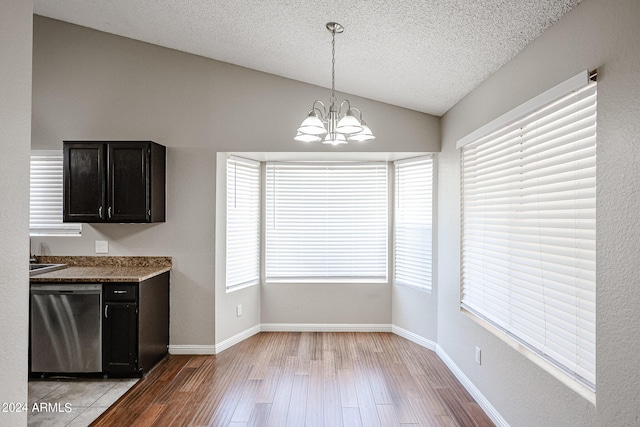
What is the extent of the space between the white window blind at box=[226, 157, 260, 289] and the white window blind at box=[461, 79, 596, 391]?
8.53 ft

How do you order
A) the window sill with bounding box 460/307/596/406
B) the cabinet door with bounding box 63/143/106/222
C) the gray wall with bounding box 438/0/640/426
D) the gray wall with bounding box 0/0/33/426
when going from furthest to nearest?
the cabinet door with bounding box 63/143/106/222 → the window sill with bounding box 460/307/596/406 → the gray wall with bounding box 438/0/640/426 → the gray wall with bounding box 0/0/33/426

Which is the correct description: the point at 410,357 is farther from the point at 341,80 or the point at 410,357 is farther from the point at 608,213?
the point at 341,80

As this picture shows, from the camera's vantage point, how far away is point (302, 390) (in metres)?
2.97

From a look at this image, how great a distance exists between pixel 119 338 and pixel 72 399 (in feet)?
1.75

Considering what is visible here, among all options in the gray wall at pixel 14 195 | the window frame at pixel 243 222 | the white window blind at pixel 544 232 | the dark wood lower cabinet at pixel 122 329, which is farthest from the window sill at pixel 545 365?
the dark wood lower cabinet at pixel 122 329

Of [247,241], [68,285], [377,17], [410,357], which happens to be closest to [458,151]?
[377,17]

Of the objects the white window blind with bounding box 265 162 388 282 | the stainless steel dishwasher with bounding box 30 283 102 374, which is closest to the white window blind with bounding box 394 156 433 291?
the white window blind with bounding box 265 162 388 282

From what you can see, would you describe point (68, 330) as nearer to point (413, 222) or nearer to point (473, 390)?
point (473, 390)

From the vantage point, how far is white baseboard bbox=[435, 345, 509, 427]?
8.09 feet

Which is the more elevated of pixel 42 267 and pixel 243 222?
pixel 243 222

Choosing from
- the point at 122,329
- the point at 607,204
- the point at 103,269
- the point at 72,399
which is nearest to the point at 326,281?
the point at 122,329

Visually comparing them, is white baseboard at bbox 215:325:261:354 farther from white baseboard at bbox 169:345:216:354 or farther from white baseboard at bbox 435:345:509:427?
white baseboard at bbox 435:345:509:427

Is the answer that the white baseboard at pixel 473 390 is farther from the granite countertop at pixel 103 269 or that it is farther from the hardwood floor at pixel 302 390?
the granite countertop at pixel 103 269

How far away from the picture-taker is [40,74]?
3725 mm
